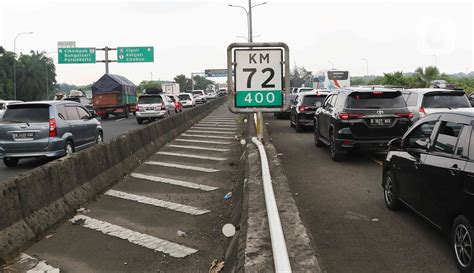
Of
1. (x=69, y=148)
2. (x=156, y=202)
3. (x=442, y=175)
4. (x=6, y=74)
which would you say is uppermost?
(x=6, y=74)

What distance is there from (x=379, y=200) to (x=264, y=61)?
412 centimetres

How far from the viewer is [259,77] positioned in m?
9.75

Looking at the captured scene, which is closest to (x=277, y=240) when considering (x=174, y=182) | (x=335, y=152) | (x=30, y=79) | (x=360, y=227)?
(x=360, y=227)

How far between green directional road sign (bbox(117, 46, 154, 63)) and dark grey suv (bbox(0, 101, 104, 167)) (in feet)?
120

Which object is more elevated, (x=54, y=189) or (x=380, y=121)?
(x=380, y=121)

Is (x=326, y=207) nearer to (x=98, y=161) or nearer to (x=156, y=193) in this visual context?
(x=156, y=193)

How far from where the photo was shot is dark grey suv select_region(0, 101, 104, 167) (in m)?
10.5

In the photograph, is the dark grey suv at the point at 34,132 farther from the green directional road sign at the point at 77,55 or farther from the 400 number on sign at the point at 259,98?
the green directional road sign at the point at 77,55

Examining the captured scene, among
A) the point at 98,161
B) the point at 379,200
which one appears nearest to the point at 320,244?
the point at 379,200

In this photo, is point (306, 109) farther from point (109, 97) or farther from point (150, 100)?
point (109, 97)

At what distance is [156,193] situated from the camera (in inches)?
317

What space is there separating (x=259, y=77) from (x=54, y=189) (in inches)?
198

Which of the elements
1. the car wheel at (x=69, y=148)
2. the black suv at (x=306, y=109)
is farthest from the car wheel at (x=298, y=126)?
the car wheel at (x=69, y=148)

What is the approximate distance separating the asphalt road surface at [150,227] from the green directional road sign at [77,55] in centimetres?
3832
